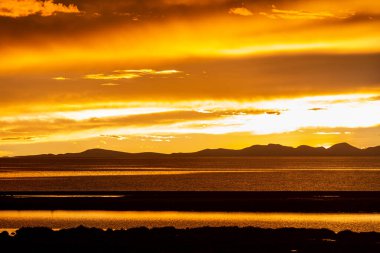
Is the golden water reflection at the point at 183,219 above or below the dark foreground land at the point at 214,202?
below

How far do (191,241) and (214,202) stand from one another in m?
28.6

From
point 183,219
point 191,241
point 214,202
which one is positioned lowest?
point 191,241

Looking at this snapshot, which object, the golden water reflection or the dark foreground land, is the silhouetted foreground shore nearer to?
the golden water reflection

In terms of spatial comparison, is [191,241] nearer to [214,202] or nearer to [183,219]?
[183,219]

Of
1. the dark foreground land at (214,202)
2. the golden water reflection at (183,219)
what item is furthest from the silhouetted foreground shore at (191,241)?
the dark foreground land at (214,202)

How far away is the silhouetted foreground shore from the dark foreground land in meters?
19.7

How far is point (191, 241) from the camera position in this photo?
111 feet

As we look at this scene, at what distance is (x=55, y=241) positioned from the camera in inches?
1330

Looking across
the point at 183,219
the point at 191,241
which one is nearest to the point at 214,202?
the point at 183,219

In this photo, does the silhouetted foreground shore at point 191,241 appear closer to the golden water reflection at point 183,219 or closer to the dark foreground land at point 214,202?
the golden water reflection at point 183,219

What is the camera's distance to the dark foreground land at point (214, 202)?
57562 mm

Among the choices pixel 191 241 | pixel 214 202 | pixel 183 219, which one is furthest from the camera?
pixel 214 202

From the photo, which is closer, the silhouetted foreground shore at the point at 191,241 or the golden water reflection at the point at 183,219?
the silhouetted foreground shore at the point at 191,241

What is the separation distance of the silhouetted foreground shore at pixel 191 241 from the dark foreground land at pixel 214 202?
1974 cm
